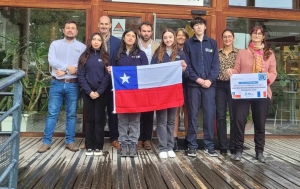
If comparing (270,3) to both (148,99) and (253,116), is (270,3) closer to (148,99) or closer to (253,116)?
(253,116)

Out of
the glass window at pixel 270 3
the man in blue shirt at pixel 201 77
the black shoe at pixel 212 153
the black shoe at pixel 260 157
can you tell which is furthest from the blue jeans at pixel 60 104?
the glass window at pixel 270 3

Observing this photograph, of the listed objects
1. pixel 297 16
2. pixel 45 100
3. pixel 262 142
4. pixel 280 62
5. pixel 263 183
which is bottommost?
pixel 263 183

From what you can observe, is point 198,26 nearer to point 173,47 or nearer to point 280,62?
point 173,47

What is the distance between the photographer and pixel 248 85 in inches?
170

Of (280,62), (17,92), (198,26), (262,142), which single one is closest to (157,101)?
(198,26)

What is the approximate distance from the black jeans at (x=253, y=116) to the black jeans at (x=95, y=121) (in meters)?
1.84

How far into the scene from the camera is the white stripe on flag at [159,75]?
4469 millimetres

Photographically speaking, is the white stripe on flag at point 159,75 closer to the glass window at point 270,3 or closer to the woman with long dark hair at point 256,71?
the woman with long dark hair at point 256,71

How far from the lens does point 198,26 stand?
457 centimetres

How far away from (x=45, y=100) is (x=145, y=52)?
2.12 meters

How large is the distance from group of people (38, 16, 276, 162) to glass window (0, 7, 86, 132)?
0.96 metres

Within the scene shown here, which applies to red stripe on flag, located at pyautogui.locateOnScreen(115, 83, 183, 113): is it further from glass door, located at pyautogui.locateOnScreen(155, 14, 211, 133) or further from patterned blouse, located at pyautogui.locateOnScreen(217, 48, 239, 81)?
glass door, located at pyautogui.locateOnScreen(155, 14, 211, 133)

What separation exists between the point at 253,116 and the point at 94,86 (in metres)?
2.22

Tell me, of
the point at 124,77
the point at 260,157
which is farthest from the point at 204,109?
the point at 124,77
